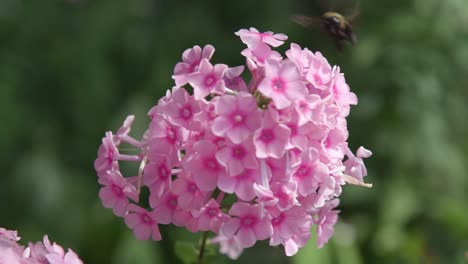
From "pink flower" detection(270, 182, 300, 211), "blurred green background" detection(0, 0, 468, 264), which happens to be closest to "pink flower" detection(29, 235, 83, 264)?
"pink flower" detection(270, 182, 300, 211)

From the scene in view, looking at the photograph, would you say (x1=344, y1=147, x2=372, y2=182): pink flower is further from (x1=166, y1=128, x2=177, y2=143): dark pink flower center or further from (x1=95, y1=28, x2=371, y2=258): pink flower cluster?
(x1=166, y1=128, x2=177, y2=143): dark pink flower center

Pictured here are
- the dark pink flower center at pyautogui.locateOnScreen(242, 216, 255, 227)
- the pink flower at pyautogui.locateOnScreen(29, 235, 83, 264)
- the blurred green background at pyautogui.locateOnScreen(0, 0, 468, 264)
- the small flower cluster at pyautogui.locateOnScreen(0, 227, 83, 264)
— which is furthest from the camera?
the blurred green background at pyautogui.locateOnScreen(0, 0, 468, 264)

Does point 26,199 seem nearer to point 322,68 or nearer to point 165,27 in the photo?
point 165,27

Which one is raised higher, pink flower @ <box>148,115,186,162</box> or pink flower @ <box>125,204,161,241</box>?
pink flower @ <box>148,115,186,162</box>

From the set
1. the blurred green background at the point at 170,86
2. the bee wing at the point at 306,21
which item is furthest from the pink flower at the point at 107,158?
the blurred green background at the point at 170,86

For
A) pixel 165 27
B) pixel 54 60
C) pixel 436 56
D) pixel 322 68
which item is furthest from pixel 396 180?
pixel 322 68

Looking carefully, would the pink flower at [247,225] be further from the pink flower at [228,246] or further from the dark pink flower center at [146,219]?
the pink flower at [228,246]
